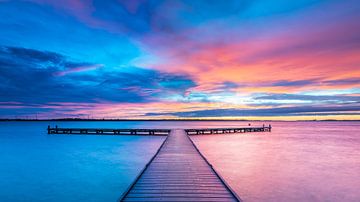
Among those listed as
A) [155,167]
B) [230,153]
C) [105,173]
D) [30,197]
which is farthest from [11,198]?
[230,153]

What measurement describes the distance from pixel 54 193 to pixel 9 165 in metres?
8.29

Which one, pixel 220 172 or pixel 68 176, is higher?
pixel 68 176

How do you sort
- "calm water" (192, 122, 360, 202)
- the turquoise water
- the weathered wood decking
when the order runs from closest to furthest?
1. the weathered wood decking
2. "calm water" (192, 122, 360, 202)
3. the turquoise water

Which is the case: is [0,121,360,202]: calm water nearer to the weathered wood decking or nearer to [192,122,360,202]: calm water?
[192,122,360,202]: calm water

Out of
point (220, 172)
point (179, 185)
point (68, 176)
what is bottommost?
point (220, 172)

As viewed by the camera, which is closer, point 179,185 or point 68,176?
point 179,185

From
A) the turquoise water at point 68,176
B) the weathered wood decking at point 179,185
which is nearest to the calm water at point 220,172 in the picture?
the turquoise water at point 68,176

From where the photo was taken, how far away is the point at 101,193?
11109mm

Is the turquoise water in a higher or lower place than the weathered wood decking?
lower

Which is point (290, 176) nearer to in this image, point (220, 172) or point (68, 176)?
point (220, 172)

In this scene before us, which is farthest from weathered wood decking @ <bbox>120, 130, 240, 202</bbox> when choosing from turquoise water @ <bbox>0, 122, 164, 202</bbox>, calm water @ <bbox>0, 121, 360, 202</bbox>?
turquoise water @ <bbox>0, 122, 164, 202</bbox>

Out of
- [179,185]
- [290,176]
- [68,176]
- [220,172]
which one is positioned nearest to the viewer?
[179,185]

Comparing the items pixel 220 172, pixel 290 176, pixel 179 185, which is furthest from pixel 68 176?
pixel 290 176

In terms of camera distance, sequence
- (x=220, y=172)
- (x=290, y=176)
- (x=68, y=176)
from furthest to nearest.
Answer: (x=220, y=172) → (x=68, y=176) → (x=290, y=176)
